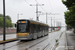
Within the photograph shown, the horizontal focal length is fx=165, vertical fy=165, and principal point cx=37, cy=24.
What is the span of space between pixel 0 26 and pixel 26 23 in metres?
79.9

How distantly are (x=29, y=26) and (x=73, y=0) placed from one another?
25.4 ft

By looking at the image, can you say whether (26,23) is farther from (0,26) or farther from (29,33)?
(0,26)

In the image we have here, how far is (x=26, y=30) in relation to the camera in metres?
22.2

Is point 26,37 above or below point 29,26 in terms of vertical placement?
below

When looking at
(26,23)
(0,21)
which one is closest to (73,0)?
(26,23)

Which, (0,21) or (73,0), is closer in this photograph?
(73,0)

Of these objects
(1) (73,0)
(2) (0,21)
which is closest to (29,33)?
(1) (73,0)

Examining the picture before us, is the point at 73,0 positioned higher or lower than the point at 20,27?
higher

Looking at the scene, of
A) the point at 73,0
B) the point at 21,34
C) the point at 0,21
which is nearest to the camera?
the point at 73,0

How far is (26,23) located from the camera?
22328mm

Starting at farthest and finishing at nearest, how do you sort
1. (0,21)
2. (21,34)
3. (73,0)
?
(0,21)
(21,34)
(73,0)

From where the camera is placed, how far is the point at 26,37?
22.2 m

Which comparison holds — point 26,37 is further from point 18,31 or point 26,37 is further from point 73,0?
point 73,0

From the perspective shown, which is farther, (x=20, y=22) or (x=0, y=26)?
(x=0, y=26)
